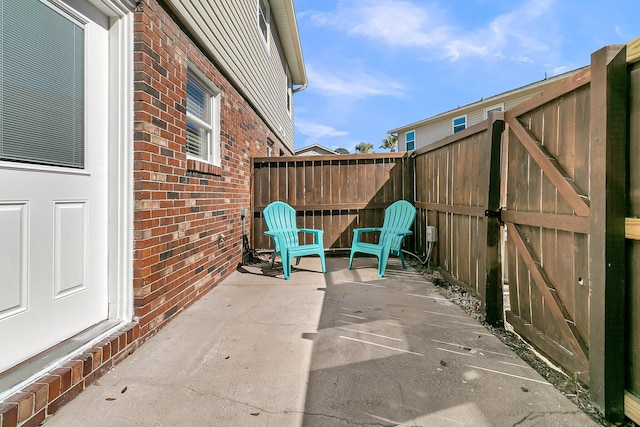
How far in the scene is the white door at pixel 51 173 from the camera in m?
Answer: 1.38

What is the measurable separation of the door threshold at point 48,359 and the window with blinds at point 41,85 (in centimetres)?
93

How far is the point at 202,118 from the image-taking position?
328 cm

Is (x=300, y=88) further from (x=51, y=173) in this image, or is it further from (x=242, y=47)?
(x=51, y=173)

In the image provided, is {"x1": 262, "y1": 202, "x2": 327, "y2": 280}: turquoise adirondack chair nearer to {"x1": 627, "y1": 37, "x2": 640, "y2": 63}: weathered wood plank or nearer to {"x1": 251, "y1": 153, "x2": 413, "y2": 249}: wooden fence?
{"x1": 251, "y1": 153, "x2": 413, "y2": 249}: wooden fence

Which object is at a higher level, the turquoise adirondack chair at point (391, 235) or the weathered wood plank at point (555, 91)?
the weathered wood plank at point (555, 91)

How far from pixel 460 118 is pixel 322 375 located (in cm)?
1364

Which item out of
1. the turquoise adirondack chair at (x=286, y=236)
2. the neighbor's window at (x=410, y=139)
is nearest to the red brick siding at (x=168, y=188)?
the turquoise adirondack chair at (x=286, y=236)

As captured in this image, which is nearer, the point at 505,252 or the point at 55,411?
the point at 55,411

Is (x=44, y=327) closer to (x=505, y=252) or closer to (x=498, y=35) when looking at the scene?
(x=505, y=252)

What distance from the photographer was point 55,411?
136cm

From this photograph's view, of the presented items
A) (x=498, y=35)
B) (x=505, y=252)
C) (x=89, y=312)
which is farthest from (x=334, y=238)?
(x=498, y=35)

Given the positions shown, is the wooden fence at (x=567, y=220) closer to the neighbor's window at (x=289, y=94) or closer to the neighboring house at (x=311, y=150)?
the neighbor's window at (x=289, y=94)

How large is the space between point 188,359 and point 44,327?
0.74 m

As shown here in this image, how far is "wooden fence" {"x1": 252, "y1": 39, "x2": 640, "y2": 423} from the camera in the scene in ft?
4.26
